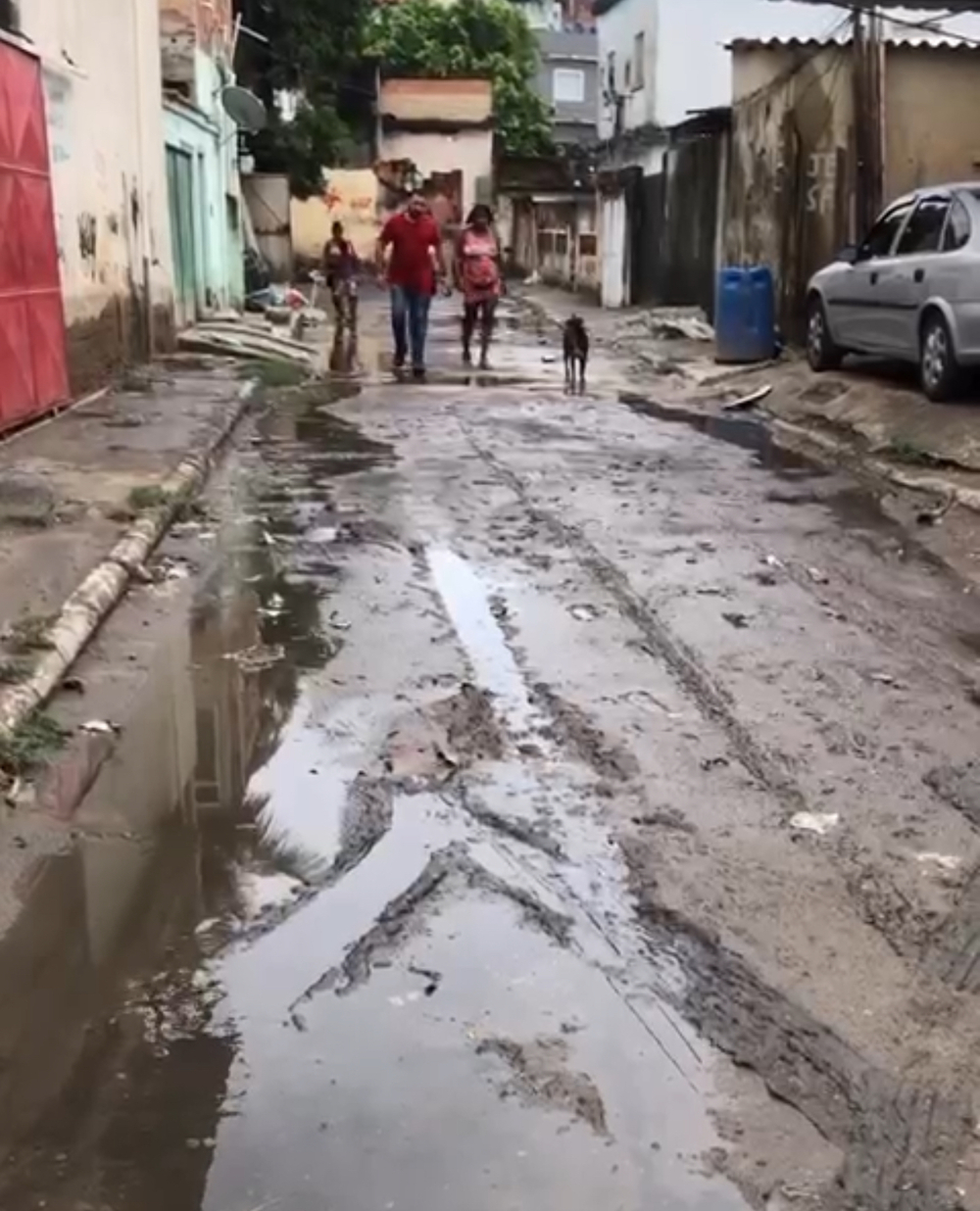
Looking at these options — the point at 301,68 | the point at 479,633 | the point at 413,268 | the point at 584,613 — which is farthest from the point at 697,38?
the point at 479,633

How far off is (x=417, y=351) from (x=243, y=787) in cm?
1383

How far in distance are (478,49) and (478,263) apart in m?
39.2

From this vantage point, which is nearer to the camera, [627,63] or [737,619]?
[737,619]

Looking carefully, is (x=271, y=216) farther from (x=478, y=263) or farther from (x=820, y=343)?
(x=820, y=343)

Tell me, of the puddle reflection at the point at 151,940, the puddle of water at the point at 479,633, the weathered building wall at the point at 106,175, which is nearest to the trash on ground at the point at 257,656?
the puddle reflection at the point at 151,940

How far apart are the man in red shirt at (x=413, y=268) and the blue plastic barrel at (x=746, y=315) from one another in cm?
343

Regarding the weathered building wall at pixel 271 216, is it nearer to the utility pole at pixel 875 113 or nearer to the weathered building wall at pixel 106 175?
the weathered building wall at pixel 106 175

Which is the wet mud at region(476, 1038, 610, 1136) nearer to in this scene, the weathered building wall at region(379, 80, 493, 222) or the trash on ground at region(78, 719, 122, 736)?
the trash on ground at region(78, 719, 122, 736)

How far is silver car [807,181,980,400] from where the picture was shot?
488 inches

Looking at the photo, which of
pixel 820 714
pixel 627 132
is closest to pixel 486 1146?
pixel 820 714

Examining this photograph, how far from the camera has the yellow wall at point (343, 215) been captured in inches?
1768

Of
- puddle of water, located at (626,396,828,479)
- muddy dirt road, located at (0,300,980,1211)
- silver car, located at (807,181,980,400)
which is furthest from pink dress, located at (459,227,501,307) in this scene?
muddy dirt road, located at (0,300,980,1211)

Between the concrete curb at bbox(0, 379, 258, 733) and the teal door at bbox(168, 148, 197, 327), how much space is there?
11.4 metres

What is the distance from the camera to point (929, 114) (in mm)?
17688
